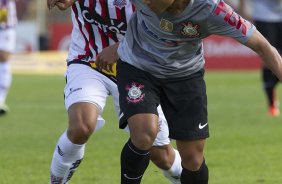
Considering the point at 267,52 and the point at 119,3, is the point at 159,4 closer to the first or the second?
the point at 267,52

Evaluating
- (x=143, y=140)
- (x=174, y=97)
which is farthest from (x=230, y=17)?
(x=143, y=140)

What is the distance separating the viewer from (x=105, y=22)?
24.6ft

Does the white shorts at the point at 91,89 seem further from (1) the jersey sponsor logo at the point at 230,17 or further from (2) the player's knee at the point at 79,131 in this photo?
(1) the jersey sponsor logo at the point at 230,17

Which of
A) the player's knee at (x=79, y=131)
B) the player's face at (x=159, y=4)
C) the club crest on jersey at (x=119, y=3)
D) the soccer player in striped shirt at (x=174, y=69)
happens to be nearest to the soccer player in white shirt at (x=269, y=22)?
the club crest on jersey at (x=119, y=3)

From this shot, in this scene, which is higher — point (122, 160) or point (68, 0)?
point (68, 0)

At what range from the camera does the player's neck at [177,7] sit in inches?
238

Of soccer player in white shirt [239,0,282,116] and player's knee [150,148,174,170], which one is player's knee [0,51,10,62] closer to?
soccer player in white shirt [239,0,282,116]

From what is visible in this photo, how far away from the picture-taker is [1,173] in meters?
8.51

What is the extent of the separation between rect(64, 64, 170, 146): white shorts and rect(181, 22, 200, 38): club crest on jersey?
106 centimetres

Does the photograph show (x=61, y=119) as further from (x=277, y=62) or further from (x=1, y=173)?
(x=277, y=62)

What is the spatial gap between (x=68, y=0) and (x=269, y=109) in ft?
27.5

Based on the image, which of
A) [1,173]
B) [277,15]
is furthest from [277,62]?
[277,15]

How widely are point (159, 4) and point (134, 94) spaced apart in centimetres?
76

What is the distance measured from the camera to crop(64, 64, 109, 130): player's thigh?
23.3 feet
